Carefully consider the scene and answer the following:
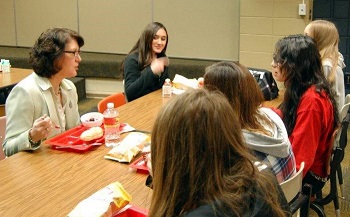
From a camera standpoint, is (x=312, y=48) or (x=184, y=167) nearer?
(x=184, y=167)

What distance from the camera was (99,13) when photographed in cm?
616

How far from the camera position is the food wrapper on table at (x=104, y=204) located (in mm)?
1672

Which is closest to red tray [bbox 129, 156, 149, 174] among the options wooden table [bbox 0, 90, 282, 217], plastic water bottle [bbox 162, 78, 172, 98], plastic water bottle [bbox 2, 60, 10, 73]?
wooden table [bbox 0, 90, 282, 217]

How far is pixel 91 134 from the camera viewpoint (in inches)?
100

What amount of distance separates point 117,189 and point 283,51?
125 centimetres

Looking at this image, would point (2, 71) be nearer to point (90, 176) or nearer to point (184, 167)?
point (90, 176)

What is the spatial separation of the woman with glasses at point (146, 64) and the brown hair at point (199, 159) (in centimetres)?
251

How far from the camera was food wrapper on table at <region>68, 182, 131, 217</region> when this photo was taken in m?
1.67

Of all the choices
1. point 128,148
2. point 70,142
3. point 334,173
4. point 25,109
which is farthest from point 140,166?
point 334,173

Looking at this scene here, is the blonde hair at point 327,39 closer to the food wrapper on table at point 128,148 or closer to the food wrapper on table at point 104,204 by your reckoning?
the food wrapper on table at point 128,148

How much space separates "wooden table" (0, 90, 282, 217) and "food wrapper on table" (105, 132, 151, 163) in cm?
4

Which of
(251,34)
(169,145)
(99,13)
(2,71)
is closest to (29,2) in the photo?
(99,13)

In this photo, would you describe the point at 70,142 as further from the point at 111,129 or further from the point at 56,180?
the point at 56,180

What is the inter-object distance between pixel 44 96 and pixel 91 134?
337 mm
